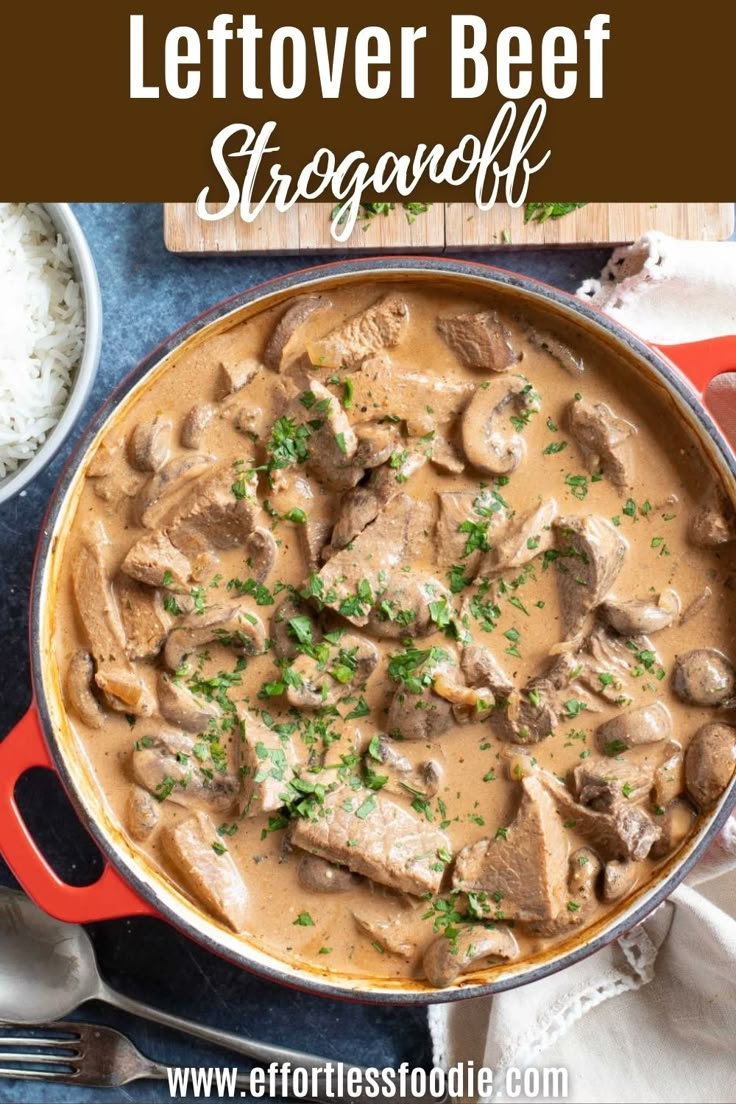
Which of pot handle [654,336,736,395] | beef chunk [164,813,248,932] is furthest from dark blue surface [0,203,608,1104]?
pot handle [654,336,736,395]

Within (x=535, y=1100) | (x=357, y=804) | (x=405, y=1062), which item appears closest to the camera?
(x=357, y=804)

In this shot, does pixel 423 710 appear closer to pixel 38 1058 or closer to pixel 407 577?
pixel 407 577


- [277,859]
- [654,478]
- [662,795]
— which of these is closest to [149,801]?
[277,859]

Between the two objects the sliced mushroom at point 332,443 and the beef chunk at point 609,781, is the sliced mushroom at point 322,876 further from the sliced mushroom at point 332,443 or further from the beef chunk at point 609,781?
the sliced mushroom at point 332,443

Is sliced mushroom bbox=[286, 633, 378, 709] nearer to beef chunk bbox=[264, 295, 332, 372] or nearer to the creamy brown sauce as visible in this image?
the creamy brown sauce

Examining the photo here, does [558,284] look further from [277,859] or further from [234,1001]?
[234,1001]

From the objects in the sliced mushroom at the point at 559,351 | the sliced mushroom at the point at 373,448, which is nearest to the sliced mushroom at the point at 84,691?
the sliced mushroom at the point at 373,448
